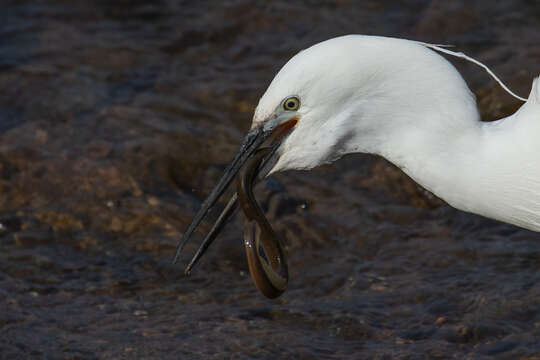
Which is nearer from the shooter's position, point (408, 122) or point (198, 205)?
point (408, 122)

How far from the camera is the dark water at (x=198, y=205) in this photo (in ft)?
16.8

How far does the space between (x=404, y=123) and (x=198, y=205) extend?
117 inches

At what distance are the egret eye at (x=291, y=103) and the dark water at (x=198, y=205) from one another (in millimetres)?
1726

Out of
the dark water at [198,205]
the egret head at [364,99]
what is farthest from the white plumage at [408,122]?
the dark water at [198,205]

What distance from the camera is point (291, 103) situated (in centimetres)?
381

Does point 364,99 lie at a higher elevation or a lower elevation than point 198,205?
higher

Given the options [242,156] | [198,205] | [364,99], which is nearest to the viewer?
[364,99]

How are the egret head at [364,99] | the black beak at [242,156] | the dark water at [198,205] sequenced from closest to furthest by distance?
the egret head at [364,99], the black beak at [242,156], the dark water at [198,205]

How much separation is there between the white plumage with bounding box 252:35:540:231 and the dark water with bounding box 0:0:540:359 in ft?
4.63

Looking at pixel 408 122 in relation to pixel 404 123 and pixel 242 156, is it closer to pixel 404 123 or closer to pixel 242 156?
pixel 404 123

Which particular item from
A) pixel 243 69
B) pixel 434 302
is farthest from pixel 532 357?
pixel 243 69

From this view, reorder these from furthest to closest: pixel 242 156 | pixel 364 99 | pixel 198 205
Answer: pixel 198 205
pixel 242 156
pixel 364 99

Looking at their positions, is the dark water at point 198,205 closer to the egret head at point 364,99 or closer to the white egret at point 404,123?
the white egret at point 404,123

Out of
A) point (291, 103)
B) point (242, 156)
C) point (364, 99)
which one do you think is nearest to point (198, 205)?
point (242, 156)
